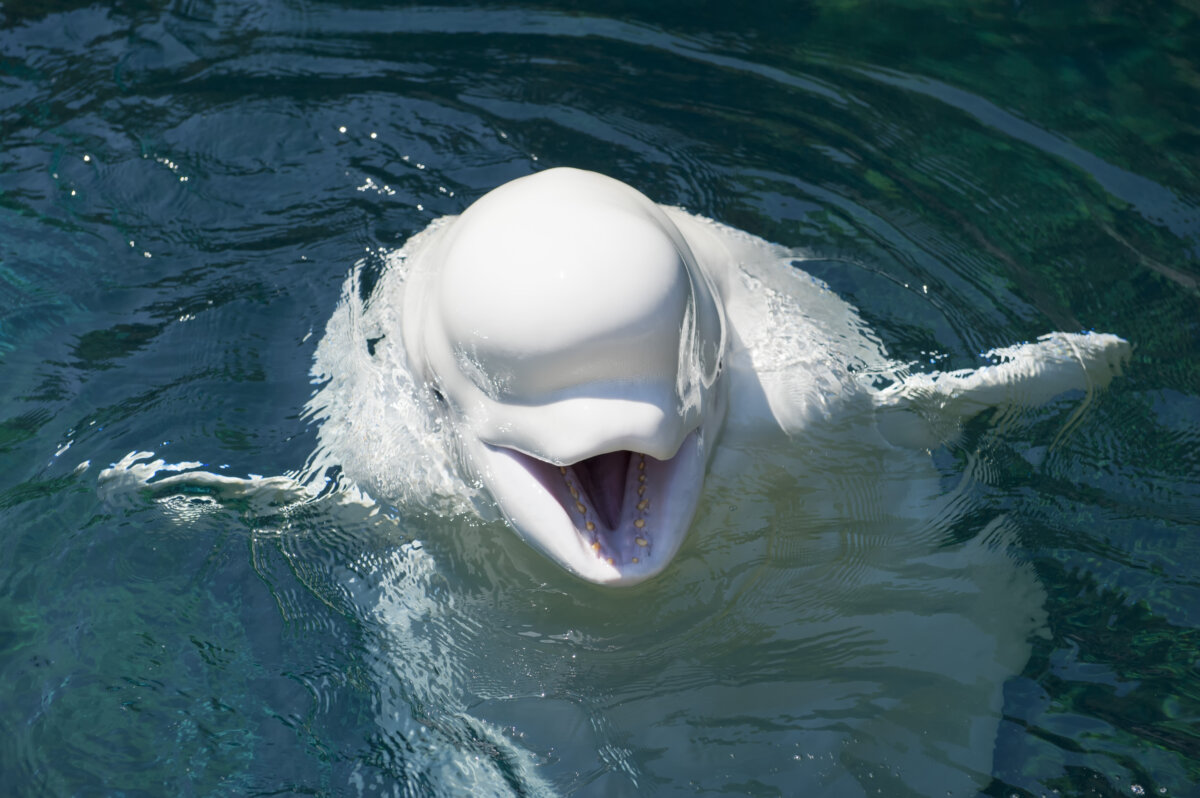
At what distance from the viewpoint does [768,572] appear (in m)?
5.11

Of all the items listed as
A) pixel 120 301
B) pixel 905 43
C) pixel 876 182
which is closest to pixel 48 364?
pixel 120 301

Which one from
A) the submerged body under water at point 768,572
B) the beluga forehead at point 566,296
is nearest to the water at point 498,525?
the submerged body under water at point 768,572

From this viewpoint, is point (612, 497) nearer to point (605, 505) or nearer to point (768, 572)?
point (605, 505)

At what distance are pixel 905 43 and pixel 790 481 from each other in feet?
14.9

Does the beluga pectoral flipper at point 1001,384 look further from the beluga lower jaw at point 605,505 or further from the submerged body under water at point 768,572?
the beluga lower jaw at point 605,505

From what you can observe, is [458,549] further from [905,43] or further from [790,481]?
[905,43]

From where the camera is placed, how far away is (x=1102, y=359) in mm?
5777

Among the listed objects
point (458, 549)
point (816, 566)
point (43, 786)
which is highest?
point (816, 566)

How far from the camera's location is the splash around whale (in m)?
4.08

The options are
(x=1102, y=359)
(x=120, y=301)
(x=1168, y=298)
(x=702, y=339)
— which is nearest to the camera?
(x=702, y=339)

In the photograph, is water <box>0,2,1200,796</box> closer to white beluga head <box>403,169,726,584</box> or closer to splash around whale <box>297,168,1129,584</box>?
splash around whale <box>297,168,1129,584</box>

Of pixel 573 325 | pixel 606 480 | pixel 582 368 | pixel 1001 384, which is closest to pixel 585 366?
pixel 582 368

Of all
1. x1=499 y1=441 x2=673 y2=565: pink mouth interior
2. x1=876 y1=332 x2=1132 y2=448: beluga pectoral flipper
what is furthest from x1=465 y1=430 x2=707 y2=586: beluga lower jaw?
x1=876 y1=332 x2=1132 y2=448: beluga pectoral flipper

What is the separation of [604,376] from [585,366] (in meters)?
0.08
